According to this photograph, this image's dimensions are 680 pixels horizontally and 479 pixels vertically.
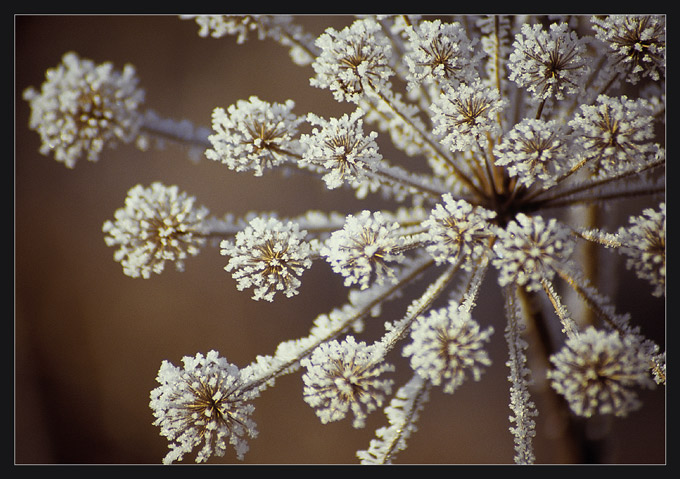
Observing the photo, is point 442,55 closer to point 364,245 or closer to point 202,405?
point 364,245

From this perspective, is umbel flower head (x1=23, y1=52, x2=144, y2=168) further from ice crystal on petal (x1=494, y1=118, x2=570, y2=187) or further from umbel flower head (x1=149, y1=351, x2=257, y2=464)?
ice crystal on petal (x1=494, y1=118, x2=570, y2=187)

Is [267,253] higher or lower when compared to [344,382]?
higher

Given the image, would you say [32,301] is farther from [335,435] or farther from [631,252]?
[631,252]

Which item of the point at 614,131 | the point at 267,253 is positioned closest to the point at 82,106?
the point at 267,253

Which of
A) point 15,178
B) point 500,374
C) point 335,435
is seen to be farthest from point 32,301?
point 500,374

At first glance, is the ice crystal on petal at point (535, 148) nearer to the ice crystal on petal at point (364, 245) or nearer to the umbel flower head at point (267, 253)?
the ice crystal on petal at point (364, 245)

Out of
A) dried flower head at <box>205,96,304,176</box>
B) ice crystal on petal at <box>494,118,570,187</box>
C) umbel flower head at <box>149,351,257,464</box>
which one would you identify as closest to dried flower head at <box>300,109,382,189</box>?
dried flower head at <box>205,96,304,176</box>
